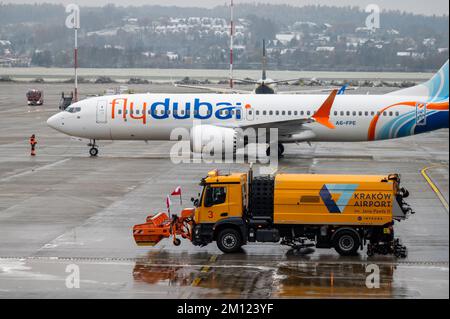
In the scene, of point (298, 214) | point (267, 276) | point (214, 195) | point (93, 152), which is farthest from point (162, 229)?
point (93, 152)

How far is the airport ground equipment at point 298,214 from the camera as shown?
24.3 m

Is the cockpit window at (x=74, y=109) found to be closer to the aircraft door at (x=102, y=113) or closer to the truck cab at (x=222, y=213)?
the aircraft door at (x=102, y=113)

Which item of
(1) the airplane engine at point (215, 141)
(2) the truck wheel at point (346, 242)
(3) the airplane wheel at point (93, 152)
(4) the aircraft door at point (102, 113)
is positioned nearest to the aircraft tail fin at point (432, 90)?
(1) the airplane engine at point (215, 141)

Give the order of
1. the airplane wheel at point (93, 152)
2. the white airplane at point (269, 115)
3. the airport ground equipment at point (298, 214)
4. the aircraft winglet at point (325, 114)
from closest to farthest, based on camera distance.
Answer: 1. the airport ground equipment at point (298, 214)
2. the aircraft winglet at point (325, 114)
3. the white airplane at point (269, 115)
4. the airplane wheel at point (93, 152)

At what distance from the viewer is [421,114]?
46.7 m

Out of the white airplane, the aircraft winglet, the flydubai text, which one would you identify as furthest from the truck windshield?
the flydubai text

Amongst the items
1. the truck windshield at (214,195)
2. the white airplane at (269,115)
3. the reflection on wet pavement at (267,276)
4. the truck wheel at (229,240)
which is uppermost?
the white airplane at (269,115)

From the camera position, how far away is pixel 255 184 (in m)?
25.1

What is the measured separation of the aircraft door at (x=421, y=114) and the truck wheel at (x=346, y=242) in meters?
23.5

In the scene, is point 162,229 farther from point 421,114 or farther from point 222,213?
point 421,114

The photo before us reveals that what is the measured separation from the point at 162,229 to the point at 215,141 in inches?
754

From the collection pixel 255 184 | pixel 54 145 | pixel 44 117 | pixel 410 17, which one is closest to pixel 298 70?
pixel 410 17

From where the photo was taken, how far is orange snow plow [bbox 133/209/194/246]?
25.3m
